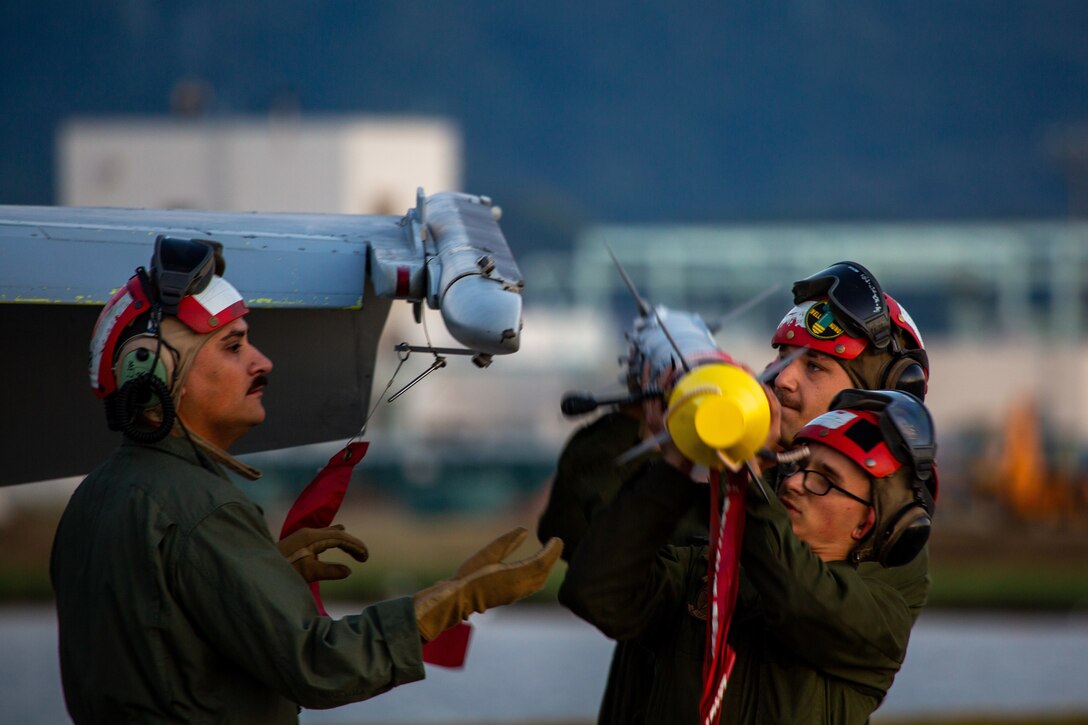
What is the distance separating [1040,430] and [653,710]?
43.5m

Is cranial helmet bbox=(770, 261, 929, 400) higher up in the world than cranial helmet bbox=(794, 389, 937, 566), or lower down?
higher up

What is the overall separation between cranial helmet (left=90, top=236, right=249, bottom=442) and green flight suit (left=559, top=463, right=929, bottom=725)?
0.97 m

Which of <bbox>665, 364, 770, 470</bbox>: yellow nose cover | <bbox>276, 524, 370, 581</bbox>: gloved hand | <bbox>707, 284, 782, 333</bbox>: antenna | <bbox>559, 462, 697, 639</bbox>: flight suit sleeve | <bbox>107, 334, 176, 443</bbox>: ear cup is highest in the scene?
<bbox>707, 284, 782, 333</bbox>: antenna

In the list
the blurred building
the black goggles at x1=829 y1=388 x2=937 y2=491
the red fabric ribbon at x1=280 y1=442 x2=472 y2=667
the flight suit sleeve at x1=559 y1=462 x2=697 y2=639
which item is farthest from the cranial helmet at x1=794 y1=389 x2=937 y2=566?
the blurred building

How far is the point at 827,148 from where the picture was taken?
154m

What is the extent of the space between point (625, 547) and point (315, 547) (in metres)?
1.14

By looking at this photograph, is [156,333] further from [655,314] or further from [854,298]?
[854,298]

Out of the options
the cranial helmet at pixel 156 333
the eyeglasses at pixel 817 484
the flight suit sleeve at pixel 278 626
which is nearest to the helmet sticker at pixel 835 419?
the eyeglasses at pixel 817 484

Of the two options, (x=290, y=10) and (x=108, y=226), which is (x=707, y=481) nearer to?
(x=108, y=226)

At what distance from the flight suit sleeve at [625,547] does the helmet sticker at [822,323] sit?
1.00 meters

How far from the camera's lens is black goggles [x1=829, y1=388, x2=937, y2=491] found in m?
3.02

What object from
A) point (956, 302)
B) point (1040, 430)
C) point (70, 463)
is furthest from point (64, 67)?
point (70, 463)

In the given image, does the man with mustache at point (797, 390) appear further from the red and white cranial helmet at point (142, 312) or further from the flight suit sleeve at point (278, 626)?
the red and white cranial helmet at point (142, 312)

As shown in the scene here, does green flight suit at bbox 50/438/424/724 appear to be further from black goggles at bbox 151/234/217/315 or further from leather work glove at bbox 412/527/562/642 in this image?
black goggles at bbox 151/234/217/315
